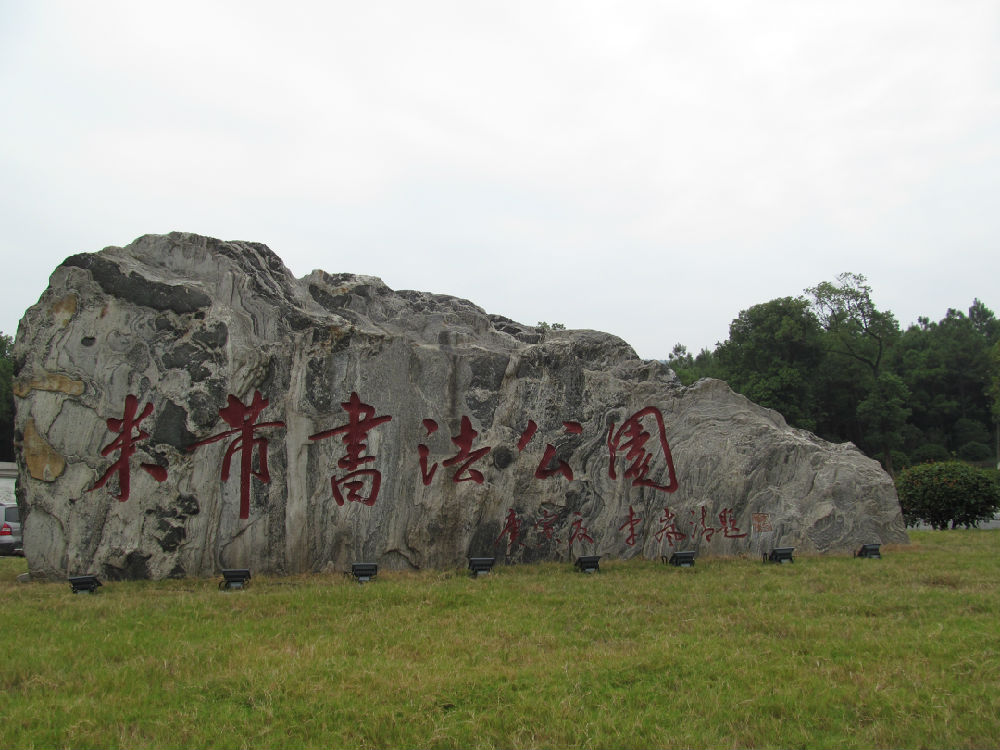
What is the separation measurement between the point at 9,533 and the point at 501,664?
8.78 metres

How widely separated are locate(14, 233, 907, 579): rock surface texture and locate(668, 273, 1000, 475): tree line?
53.7ft

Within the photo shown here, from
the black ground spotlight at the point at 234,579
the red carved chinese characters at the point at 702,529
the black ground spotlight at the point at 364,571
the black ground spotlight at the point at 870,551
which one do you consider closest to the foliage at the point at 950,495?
the black ground spotlight at the point at 870,551

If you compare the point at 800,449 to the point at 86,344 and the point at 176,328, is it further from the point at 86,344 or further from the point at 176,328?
the point at 86,344

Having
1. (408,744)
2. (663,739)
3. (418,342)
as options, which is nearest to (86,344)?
(418,342)

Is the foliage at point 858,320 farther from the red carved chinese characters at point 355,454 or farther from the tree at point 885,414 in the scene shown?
the red carved chinese characters at point 355,454

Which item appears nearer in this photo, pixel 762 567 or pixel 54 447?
pixel 54 447

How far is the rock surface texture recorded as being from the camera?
608cm

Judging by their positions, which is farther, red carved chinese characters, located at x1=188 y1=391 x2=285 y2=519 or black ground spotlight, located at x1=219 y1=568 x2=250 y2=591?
red carved chinese characters, located at x1=188 y1=391 x2=285 y2=519

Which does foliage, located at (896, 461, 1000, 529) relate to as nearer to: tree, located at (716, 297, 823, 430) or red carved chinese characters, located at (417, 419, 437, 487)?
red carved chinese characters, located at (417, 419, 437, 487)

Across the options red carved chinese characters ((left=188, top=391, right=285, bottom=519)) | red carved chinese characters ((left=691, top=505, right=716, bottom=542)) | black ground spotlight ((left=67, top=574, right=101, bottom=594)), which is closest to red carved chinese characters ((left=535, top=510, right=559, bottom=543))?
red carved chinese characters ((left=691, top=505, right=716, bottom=542))

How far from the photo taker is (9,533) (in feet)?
31.9

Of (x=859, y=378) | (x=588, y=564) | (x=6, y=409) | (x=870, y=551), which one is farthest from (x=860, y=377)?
(x=6, y=409)

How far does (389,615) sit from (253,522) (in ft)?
6.47

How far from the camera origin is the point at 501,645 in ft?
13.8
